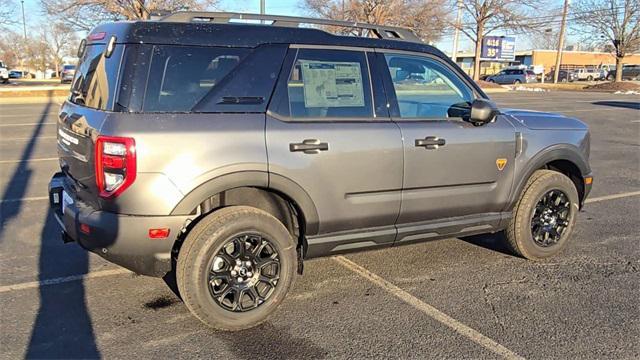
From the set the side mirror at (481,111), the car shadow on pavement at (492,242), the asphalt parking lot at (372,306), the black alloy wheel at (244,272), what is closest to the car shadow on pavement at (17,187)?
the asphalt parking lot at (372,306)

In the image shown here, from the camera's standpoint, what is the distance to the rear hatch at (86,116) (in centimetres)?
320

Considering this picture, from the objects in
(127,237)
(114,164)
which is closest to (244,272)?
(127,237)

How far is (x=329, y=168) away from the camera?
3.58 m

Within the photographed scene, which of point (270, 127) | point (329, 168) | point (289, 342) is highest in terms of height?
point (270, 127)

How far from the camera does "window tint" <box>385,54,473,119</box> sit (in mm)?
4027

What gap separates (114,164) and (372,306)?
199cm

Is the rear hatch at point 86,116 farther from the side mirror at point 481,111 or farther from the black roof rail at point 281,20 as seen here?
the side mirror at point 481,111

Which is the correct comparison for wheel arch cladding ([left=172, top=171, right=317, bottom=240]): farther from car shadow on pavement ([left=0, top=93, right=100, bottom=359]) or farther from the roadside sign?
the roadside sign

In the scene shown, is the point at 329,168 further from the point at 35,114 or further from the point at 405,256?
the point at 35,114

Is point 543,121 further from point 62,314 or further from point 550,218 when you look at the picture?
point 62,314

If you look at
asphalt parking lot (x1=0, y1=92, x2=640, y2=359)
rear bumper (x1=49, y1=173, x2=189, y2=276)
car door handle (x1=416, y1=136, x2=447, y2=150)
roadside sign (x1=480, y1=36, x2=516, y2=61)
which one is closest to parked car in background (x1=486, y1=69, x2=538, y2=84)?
roadside sign (x1=480, y1=36, x2=516, y2=61)

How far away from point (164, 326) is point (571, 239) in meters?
4.04

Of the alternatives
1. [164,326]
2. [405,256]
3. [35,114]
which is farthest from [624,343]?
[35,114]

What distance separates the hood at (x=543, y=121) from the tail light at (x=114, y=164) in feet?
10.2
